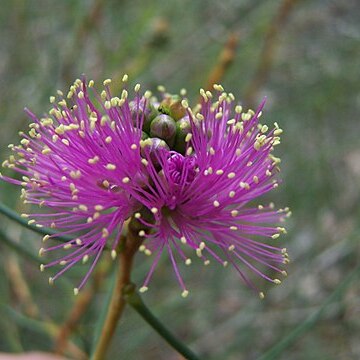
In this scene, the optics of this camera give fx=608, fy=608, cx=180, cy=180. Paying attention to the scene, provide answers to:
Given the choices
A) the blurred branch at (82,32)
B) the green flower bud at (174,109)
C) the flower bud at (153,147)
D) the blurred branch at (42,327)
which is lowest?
the blurred branch at (42,327)

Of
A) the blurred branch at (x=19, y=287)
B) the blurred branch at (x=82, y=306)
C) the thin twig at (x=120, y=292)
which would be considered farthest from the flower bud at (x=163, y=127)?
the blurred branch at (x=19, y=287)

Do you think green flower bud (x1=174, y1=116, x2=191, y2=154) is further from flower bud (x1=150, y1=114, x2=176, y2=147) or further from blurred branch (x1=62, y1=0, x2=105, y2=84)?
blurred branch (x1=62, y1=0, x2=105, y2=84)

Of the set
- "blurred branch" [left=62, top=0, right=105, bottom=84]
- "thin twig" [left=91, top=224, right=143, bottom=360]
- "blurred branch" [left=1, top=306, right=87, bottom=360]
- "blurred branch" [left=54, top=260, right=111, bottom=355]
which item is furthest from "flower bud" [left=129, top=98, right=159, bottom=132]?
"blurred branch" [left=62, top=0, right=105, bottom=84]

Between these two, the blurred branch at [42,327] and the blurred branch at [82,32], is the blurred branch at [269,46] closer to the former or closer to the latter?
the blurred branch at [82,32]

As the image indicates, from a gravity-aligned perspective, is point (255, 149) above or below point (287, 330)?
above

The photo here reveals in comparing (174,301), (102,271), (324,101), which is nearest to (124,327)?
(174,301)

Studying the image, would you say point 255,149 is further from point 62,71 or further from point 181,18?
point 181,18

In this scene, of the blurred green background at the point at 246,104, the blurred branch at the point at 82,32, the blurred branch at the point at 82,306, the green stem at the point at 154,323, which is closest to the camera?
the green stem at the point at 154,323
